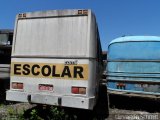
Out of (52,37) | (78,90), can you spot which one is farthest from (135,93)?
(52,37)

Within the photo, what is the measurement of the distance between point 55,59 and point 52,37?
0.64 meters

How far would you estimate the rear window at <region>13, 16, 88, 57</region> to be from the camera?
24.5 ft

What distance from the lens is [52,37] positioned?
7.77 meters

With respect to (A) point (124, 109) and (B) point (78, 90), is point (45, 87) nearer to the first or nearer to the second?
(B) point (78, 90)

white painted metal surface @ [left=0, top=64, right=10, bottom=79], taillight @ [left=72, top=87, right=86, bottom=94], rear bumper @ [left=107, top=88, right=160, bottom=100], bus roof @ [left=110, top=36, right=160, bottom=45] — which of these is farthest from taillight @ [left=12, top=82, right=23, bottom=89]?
bus roof @ [left=110, top=36, right=160, bottom=45]

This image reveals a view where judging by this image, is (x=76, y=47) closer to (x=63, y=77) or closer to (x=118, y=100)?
(x=63, y=77)

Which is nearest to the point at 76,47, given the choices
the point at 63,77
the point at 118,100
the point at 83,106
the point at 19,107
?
the point at 63,77

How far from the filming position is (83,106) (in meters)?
7.08

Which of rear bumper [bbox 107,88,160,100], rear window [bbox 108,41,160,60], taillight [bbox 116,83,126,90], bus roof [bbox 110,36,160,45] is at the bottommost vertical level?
rear bumper [bbox 107,88,160,100]

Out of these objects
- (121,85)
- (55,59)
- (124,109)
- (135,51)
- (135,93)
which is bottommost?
(124,109)

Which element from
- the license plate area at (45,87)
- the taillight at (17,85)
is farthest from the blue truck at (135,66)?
the taillight at (17,85)

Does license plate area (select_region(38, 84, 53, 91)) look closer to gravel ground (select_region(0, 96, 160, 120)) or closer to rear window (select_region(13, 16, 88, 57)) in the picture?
rear window (select_region(13, 16, 88, 57))

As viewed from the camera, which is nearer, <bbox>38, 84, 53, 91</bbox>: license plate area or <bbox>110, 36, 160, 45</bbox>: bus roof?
<bbox>38, 84, 53, 91</bbox>: license plate area

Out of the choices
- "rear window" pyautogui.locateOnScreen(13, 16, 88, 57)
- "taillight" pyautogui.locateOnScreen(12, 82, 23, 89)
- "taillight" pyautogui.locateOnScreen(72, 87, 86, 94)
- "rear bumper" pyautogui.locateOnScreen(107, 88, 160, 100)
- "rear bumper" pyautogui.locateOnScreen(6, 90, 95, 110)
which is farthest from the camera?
"rear bumper" pyautogui.locateOnScreen(107, 88, 160, 100)
